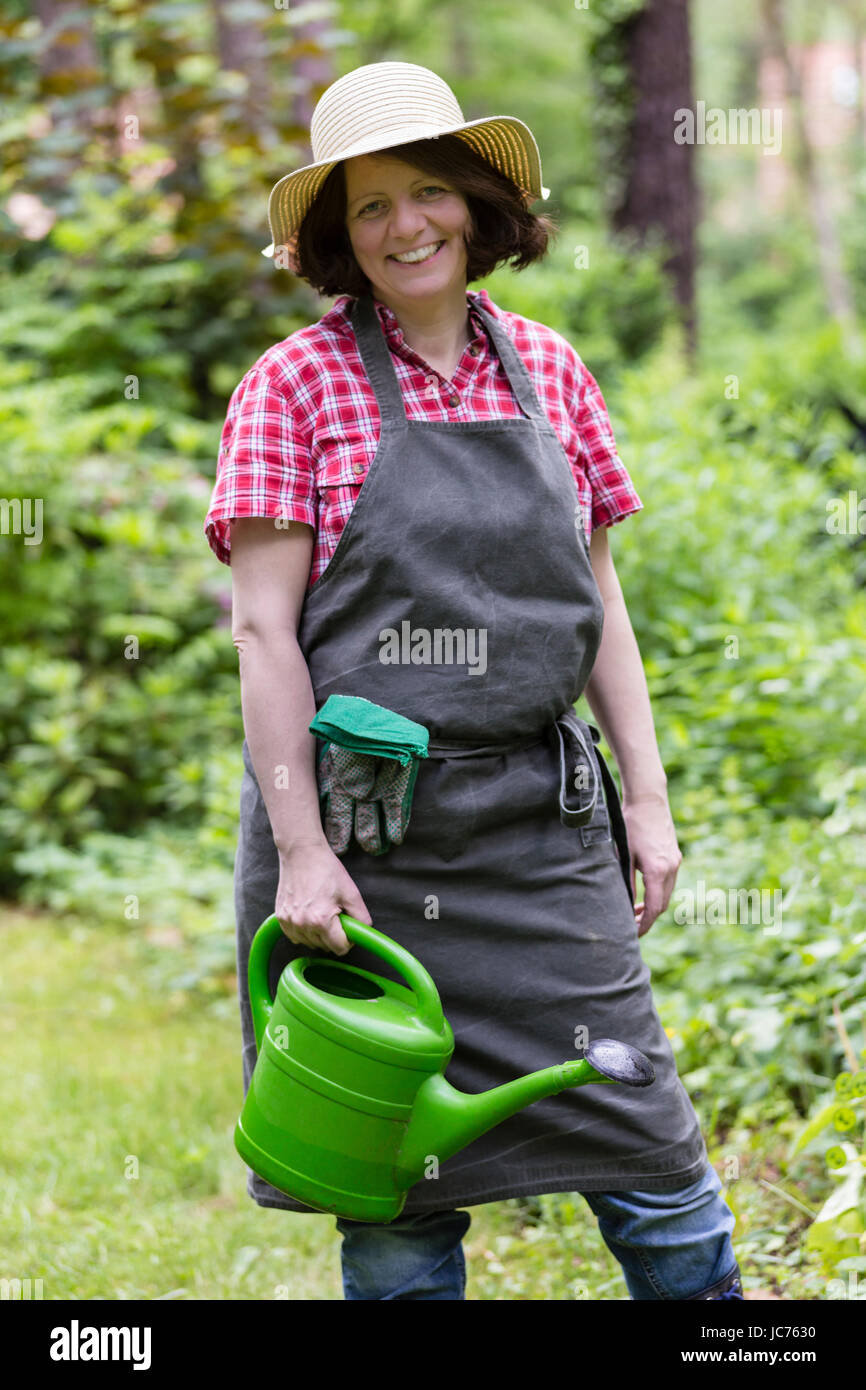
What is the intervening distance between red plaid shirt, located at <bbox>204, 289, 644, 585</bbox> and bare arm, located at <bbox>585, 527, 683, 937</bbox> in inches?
10.4

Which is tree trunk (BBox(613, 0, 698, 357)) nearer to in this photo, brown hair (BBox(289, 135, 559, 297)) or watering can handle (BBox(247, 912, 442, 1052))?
brown hair (BBox(289, 135, 559, 297))

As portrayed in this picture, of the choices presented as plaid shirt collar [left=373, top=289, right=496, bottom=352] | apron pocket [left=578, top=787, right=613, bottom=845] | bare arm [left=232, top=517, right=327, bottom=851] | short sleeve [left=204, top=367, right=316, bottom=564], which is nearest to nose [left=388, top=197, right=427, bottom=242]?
plaid shirt collar [left=373, top=289, right=496, bottom=352]

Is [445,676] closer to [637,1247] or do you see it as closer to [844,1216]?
[637,1247]

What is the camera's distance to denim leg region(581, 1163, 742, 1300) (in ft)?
6.23

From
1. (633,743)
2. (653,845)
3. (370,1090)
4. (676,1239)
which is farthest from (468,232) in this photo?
(676,1239)

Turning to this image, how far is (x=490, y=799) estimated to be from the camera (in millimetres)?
1883

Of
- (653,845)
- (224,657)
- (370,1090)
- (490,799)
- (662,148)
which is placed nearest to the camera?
(370,1090)

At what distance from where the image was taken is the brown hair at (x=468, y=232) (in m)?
1.94

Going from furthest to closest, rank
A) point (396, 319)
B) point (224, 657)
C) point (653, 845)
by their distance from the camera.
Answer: point (224, 657) < point (653, 845) < point (396, 319)

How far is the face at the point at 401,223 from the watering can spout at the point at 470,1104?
1.04 metres

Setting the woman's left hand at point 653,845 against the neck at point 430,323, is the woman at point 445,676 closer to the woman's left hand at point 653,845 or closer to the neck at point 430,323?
the neck at point 430,323

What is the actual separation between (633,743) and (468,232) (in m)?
0.79

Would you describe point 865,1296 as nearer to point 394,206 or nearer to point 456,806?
point 456,806

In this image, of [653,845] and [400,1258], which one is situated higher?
[653,845]
